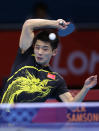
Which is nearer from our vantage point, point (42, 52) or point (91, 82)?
point (91, 82)

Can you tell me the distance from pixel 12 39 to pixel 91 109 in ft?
14.3

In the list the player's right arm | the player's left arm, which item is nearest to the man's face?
the player's right arm

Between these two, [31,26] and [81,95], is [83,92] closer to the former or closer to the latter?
[81,95]

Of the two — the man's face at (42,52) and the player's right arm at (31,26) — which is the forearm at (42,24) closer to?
the player's right arm at (31,26)

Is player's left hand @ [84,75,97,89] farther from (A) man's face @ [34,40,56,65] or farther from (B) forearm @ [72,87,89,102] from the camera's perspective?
(A) man's face @ [34,40,56,65]

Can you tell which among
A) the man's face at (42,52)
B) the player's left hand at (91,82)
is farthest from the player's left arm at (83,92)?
the man's face at (42,52)

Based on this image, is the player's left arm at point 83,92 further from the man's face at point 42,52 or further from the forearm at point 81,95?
the man's face at point 42,52

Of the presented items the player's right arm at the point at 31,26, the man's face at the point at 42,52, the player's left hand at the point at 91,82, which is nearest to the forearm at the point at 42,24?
the player's right arm at the point at 31,26

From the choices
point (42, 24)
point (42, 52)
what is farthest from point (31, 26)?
point (42, 52)

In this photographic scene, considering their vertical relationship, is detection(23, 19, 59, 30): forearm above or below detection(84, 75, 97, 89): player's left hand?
above

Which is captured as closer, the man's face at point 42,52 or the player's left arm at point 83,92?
the player's left arm at point 83,92

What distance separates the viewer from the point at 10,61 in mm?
6719

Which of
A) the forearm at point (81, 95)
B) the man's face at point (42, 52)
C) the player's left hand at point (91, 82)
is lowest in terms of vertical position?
the forearm at point (81, 95)

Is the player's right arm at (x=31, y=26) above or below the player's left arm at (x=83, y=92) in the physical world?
above
